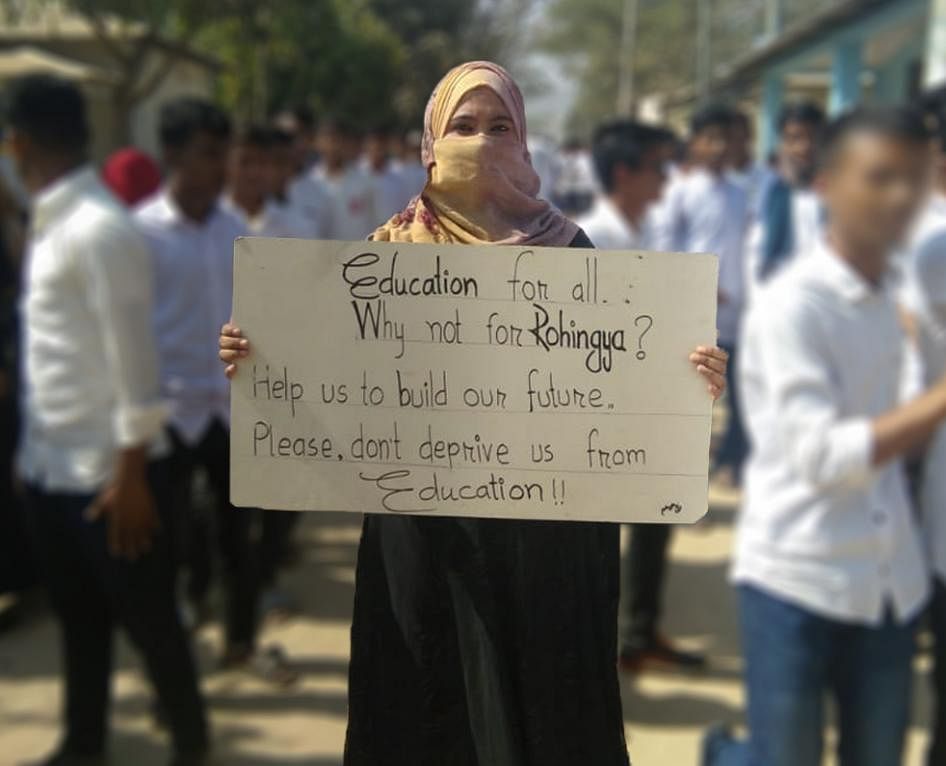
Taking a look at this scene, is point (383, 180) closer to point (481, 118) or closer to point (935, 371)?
point (935, 371)

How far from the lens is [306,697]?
3.24m

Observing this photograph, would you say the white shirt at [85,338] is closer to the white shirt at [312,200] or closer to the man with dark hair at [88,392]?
the man with dark hair at [88,392]

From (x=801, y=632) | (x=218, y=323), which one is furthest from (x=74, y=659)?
(x=801, y=632)

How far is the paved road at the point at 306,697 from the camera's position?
2.95 m

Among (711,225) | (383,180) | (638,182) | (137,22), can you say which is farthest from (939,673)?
(137,22)

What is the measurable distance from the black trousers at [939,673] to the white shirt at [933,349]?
0.08m

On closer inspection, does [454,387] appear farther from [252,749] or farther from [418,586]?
[252,749]

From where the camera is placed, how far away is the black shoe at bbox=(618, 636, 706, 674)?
135 inches

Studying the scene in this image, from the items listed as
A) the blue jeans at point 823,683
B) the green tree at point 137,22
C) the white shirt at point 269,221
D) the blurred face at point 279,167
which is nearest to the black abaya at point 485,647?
the blue jeans at point 823,683

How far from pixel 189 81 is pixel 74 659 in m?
17.3

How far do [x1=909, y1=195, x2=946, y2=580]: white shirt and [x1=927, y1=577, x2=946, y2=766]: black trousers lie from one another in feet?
0.25

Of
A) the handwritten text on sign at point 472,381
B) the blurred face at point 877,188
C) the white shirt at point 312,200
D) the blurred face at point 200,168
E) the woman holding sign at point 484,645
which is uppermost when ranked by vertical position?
the white shirt at point 312,200

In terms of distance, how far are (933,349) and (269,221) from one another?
7.09 feet

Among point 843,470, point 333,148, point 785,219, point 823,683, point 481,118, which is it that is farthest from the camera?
point 333,148
